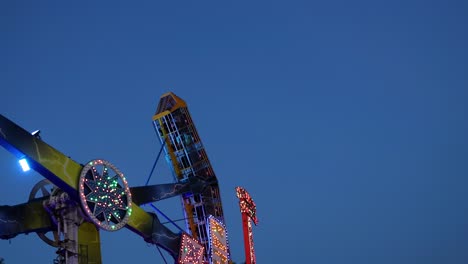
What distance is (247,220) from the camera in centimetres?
3497

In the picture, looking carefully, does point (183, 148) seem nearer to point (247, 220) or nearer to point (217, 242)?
point (247, 220)

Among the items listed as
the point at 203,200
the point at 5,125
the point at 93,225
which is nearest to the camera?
the point at 5,125

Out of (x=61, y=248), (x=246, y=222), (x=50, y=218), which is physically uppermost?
(x=246, y=222)

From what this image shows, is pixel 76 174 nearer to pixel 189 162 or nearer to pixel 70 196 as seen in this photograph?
pixel 70 196

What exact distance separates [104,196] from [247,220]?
14.7m

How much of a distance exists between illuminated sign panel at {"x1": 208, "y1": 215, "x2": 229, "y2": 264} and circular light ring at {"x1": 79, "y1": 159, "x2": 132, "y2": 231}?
24.3 feet

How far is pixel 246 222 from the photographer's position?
114 feet

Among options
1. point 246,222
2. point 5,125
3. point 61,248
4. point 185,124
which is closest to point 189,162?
point 185,124

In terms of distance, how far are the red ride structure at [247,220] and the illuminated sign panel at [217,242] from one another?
2737mm

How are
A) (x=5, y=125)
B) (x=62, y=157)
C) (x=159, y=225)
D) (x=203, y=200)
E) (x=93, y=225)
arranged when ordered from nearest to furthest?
1. (x=5, y=125)
2. (x=62, y=157)
3. (x=93, y=225)
4. (x=159, y=225)
5. (x=203, y=200)

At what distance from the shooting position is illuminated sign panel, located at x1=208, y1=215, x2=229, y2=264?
29.2m

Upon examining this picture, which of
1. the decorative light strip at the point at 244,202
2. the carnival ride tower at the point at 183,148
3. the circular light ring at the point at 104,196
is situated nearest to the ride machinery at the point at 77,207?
the circular light ring at the point at 104,196

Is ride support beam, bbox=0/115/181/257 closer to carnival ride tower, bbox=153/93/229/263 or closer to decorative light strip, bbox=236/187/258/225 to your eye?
carnival ride tower, bbox=153/93/229/263

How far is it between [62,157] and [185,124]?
14950 mm
